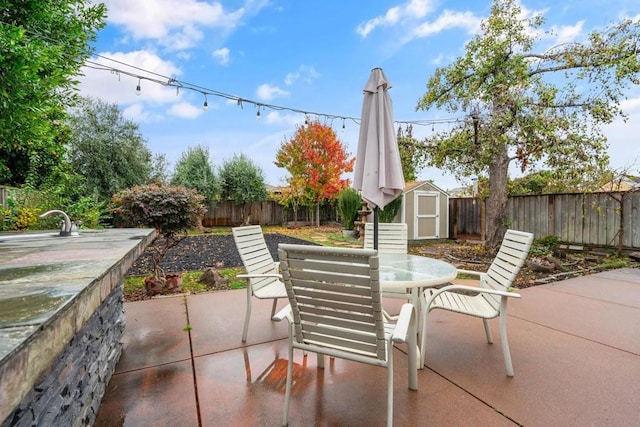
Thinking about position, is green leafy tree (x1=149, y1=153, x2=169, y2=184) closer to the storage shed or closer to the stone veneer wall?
the storage shed

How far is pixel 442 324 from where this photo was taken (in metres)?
3.16

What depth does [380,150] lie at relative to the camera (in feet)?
Answer: 9.82

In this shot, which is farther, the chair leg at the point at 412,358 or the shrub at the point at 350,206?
the shrub at the point at 350,206

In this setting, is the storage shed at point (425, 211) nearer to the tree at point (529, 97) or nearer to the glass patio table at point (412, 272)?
the tree at point (529, 97)

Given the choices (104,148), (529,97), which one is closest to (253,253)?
(529,97)

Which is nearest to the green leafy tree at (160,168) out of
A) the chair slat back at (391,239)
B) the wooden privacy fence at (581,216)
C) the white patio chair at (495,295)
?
the chair slat back at (391,239)

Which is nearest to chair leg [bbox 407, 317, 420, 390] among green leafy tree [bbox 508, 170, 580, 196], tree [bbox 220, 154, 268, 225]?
green leafy tree [bbox 508, 170, 580, 196]

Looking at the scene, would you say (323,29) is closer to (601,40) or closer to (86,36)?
(86,36)

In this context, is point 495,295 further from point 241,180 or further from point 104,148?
point 241,180

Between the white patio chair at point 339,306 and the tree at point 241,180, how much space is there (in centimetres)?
1340

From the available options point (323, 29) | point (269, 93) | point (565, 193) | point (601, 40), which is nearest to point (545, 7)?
point (601, 40)

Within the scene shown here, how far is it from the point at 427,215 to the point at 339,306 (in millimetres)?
9718

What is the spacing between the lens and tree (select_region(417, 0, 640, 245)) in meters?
5.95

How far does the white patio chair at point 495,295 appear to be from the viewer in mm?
2230
